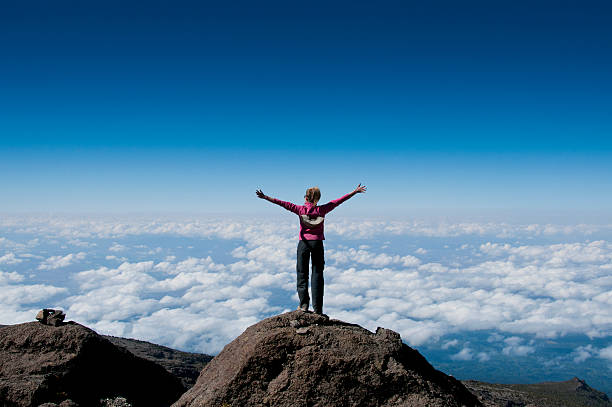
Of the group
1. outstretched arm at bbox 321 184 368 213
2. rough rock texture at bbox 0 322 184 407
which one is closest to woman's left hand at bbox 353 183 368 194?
outstretched arm at bbox 321 184 368 213

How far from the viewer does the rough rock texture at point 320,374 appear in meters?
8.27

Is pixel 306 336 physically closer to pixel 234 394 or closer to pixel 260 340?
pixel 260 340

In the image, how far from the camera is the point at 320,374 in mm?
Answer: 8430

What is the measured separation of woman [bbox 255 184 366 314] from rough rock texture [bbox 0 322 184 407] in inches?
305

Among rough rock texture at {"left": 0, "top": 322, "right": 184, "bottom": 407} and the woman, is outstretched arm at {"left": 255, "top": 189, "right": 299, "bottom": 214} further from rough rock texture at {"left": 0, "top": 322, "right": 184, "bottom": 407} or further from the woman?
rough rock texture at {"left": 0, "top": 322, "right": 184, "bottom": 407}

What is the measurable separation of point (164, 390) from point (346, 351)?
36.4ft

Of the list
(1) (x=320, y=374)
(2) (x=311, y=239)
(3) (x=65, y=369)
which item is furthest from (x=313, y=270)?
(3) (x=65, y=369)

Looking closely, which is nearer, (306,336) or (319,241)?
(306,336)

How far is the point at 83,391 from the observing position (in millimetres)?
12039

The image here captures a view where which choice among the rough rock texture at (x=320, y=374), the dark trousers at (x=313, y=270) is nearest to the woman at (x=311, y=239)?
the dark trousers at (x=313, y=270)

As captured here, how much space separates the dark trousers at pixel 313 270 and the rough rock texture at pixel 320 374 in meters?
1.71

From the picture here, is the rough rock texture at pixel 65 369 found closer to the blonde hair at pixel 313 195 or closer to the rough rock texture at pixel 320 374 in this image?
the rough rock texture at pixel 320 374

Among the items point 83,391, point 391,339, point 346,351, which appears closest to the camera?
point 346,351

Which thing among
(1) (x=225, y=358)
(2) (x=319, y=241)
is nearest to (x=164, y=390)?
(1) (x=225, y=358)
